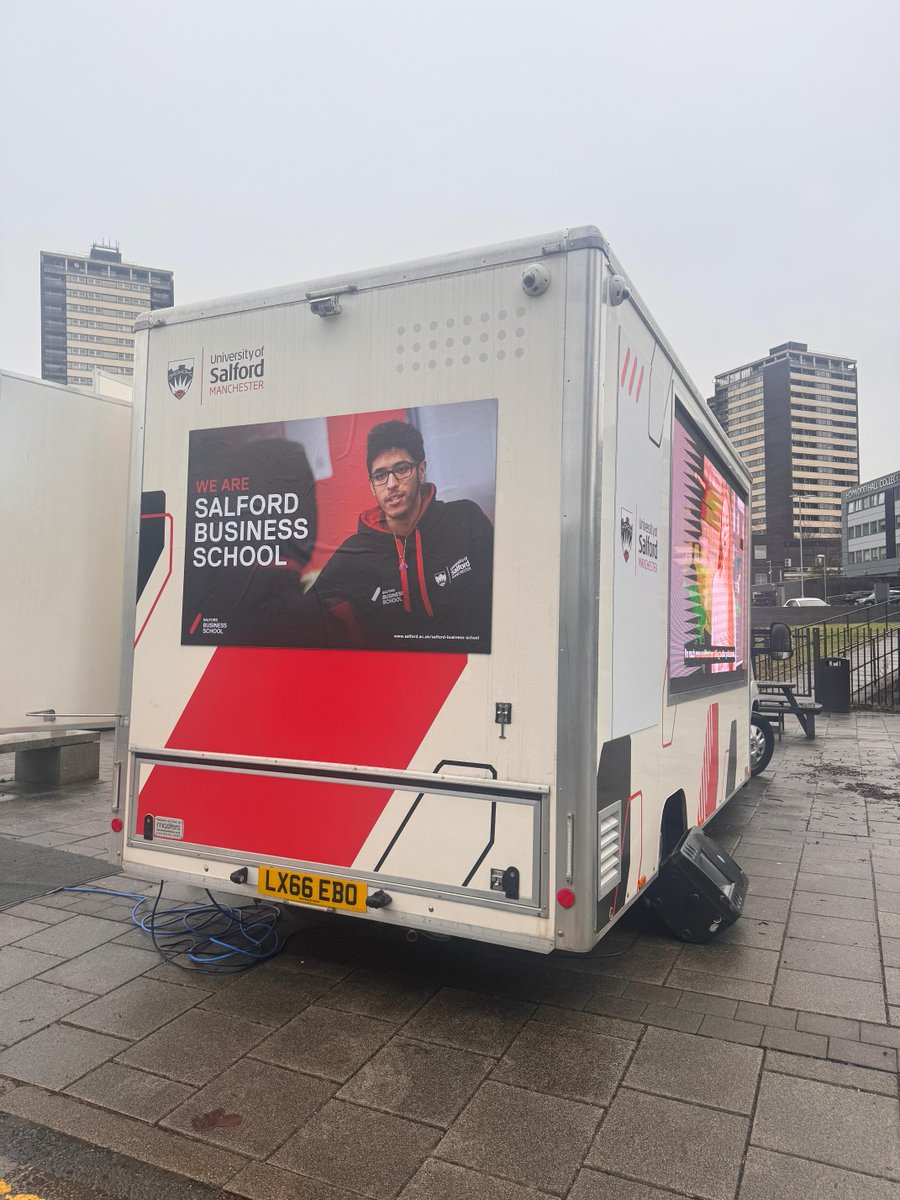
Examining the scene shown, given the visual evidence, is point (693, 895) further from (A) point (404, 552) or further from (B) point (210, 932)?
(B) point (210, 932)

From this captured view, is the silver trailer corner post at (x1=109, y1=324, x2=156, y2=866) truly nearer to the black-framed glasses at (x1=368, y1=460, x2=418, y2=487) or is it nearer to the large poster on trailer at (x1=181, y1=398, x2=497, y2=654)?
the large poster on trailer at (x1=181, y1=398, x2=497, y2=654)

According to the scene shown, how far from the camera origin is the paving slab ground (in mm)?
2471

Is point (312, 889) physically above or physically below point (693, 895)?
above

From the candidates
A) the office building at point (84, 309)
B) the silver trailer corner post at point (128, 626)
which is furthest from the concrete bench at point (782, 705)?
the office building at point (84, 309)

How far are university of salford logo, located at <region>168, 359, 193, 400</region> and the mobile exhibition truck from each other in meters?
0.02

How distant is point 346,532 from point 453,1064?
2123 millimetres

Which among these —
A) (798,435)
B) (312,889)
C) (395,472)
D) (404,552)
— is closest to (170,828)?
(312,889)

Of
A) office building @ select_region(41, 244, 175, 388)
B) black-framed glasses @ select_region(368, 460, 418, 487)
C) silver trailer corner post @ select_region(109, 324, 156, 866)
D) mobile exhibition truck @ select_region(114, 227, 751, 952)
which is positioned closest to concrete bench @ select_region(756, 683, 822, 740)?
mobile exhibition truck @ select_region(114, 227, 751, 952)

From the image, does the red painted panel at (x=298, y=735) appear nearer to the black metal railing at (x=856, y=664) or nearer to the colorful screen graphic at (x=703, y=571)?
the colorful screen graphic at (x=703, y=571)

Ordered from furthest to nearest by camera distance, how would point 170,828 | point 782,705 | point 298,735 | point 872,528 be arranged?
point 872,528
point 782,705
point 170,828
point 298,735

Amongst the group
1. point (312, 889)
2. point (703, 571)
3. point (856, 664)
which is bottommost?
point (312, 889)

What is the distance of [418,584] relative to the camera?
3355mm

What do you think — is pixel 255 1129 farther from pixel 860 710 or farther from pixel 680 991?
pixel 860 710

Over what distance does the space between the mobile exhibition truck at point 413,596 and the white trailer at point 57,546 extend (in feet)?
5.71
